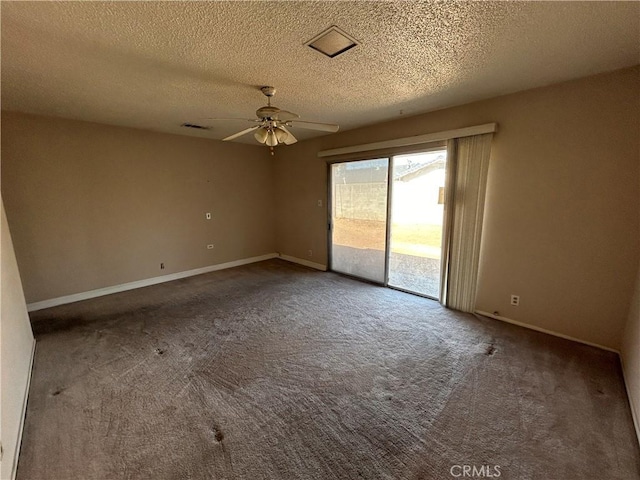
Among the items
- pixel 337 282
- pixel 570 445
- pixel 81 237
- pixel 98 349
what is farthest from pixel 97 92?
pixel 570 445

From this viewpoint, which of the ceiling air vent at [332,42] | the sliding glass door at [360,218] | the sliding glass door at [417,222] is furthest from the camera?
the sliding glass door at [360,218]

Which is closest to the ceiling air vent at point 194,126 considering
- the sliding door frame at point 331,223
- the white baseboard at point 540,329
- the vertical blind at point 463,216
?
the sliding door frame at point 331,223

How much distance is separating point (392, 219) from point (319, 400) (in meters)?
2.88

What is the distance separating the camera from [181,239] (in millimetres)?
4840

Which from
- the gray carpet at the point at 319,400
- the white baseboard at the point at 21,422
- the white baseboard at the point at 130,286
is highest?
the white baseboard at the point at 130,286

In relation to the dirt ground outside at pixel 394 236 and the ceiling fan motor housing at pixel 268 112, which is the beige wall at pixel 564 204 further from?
the ceiling fan motor housing at pixel 268 112

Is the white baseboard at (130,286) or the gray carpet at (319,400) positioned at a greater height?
the white baseboard at (130,286)

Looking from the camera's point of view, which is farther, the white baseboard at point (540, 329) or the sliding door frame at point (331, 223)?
the sliding door frame at point (331, 223)

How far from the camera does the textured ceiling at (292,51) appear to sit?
1.53m

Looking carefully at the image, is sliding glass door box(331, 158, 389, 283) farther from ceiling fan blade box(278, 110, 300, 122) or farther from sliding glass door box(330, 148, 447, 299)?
ceiling fan blade box(278, 110, 300, 122)

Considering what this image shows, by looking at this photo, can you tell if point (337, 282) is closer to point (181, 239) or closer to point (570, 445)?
point (181, 239)

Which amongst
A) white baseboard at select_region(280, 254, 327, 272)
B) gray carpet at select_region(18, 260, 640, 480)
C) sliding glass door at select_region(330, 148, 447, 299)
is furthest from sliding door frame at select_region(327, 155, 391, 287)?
gray carpet at select_region(18, 260, 640, 480)

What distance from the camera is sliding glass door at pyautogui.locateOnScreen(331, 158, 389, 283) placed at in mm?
4258

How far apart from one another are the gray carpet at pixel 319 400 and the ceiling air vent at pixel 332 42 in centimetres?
253
